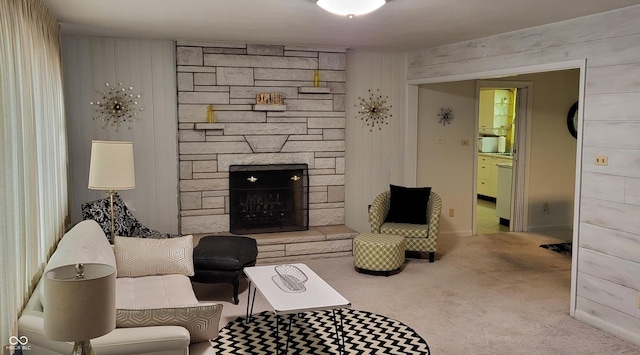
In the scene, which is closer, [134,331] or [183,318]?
[134,331]

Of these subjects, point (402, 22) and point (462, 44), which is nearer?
point (402, 22)

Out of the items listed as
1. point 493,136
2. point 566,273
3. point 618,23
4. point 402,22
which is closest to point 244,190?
point 402,22

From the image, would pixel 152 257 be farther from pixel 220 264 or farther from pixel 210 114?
pixel 210 114

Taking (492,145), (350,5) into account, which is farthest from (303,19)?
(492,145)

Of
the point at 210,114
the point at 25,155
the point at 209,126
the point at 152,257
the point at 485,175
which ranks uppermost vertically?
the point at 210,114

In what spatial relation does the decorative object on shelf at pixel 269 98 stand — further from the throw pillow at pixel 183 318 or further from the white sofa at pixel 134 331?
the throw pillow at pixel 183 318

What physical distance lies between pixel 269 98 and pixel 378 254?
2139 mm

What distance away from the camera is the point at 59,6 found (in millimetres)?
4051

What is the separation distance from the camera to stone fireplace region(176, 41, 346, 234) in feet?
19.6

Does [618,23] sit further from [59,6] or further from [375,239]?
[59,6]

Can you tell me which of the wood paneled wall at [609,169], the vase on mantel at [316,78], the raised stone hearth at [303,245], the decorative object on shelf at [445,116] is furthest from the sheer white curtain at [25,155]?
the decorative object on shelf at [445,116]

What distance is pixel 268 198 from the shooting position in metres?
6.36

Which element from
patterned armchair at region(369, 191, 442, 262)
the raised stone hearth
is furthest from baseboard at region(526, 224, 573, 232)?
the raised stone hearth

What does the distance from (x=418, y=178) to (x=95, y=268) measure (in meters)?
5.46
